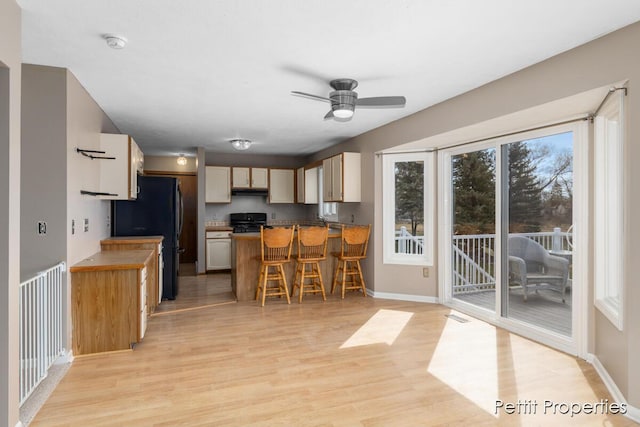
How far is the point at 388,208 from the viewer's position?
5.34 metres

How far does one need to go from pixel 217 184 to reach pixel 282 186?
1.32m

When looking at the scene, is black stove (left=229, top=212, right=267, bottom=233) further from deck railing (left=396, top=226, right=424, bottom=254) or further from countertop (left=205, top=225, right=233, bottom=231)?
deck railing (left=396, top=226, right=424, bottom=254)

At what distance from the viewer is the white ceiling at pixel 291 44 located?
212cm

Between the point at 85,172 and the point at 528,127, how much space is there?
13.9 ft

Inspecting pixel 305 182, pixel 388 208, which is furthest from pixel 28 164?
pixel 305 182

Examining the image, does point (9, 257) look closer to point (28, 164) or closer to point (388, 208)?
point (28, 164)

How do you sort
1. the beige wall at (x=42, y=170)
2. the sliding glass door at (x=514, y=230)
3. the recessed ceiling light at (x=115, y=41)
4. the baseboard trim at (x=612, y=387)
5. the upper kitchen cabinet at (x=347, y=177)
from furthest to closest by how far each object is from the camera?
1. the upper kitchen cabinet at (x=347, y=177)
2. the sliding glass door at (x=514, y=230)
3. the beige wall at (x=42, y=170)
4. the recessed ceiling light at (x=115, y=41)
5. the baseboard trim at (x=612, y=387)

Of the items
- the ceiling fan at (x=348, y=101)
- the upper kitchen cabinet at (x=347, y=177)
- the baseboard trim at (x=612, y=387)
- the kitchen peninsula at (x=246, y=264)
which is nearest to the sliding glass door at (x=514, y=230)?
the baseboard trim at (x=612, y=387)

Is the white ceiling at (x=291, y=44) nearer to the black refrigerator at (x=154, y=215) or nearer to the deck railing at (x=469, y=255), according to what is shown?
the black refrigerator at (x=154, y=215)

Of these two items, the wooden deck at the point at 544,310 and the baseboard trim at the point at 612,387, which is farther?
the wooden deck at the point at 544,310

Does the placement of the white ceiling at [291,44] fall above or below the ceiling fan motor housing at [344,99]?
above

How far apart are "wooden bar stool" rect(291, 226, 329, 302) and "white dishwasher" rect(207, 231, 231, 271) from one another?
2.26 m

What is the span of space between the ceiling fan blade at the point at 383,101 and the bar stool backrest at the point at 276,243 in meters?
2.08

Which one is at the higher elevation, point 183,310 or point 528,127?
point 528,127
